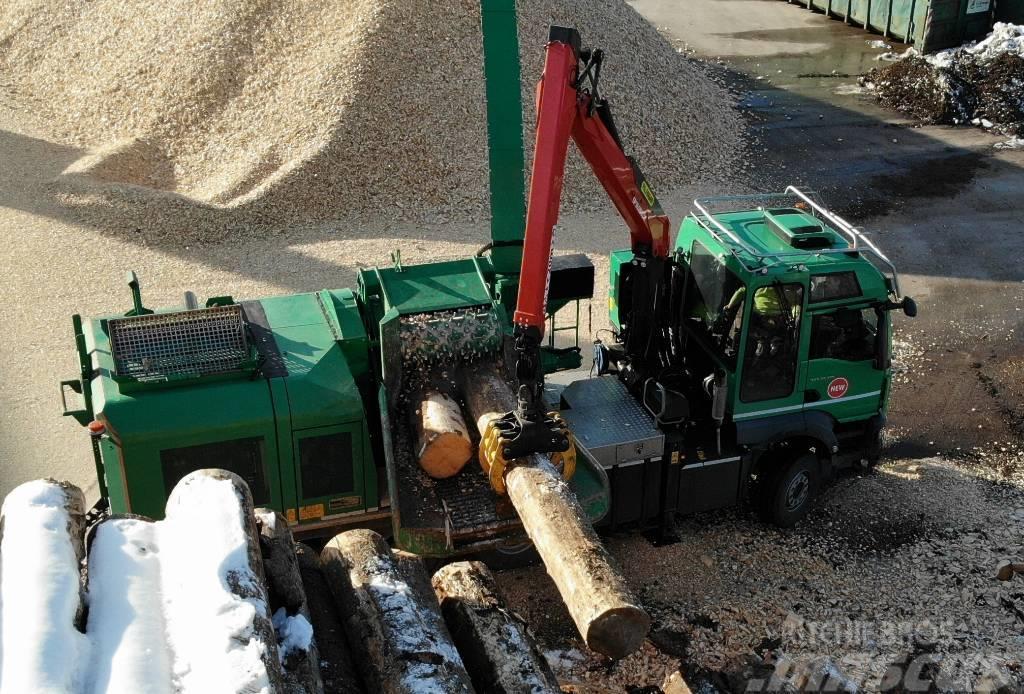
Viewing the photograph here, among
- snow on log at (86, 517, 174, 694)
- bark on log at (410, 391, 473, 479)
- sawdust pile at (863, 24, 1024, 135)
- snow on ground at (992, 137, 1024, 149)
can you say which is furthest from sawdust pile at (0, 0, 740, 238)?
snow on log at (86, 517, 174, 694)

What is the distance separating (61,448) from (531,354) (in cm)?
592

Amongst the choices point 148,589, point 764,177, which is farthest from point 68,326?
point 764,177

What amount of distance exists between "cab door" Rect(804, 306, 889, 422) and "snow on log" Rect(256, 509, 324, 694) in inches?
200

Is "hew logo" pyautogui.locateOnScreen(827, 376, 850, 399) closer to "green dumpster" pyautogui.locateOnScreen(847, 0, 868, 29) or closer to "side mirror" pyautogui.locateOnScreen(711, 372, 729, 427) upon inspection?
"side mirror" pyautogui.locateOnScreen(711, 372, 729, 427)

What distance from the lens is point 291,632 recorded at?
503 cm

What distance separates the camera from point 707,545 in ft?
30.5

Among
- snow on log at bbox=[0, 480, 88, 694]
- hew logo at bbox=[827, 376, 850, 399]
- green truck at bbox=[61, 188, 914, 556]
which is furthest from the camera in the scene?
hew logo at bbox=[827, 376, 850, 399]

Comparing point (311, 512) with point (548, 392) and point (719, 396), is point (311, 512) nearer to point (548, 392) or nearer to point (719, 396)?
point (548, 392)

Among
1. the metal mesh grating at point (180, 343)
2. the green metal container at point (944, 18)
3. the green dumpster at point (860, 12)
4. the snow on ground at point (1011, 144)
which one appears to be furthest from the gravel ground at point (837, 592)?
the green dumpster at point (860, 12)

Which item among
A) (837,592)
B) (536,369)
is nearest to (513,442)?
(536,369)

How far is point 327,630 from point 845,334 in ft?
17.6

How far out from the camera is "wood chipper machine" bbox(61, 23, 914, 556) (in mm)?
7633

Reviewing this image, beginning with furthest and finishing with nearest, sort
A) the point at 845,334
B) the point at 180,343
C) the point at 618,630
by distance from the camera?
the point at 845,334 → the point at 180,343 → the point at 618,630

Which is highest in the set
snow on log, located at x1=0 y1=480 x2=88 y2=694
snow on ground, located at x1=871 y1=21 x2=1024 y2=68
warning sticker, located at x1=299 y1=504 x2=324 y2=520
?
snow on ground, located at x1=871 y1=21 x2=1024 y2=68
